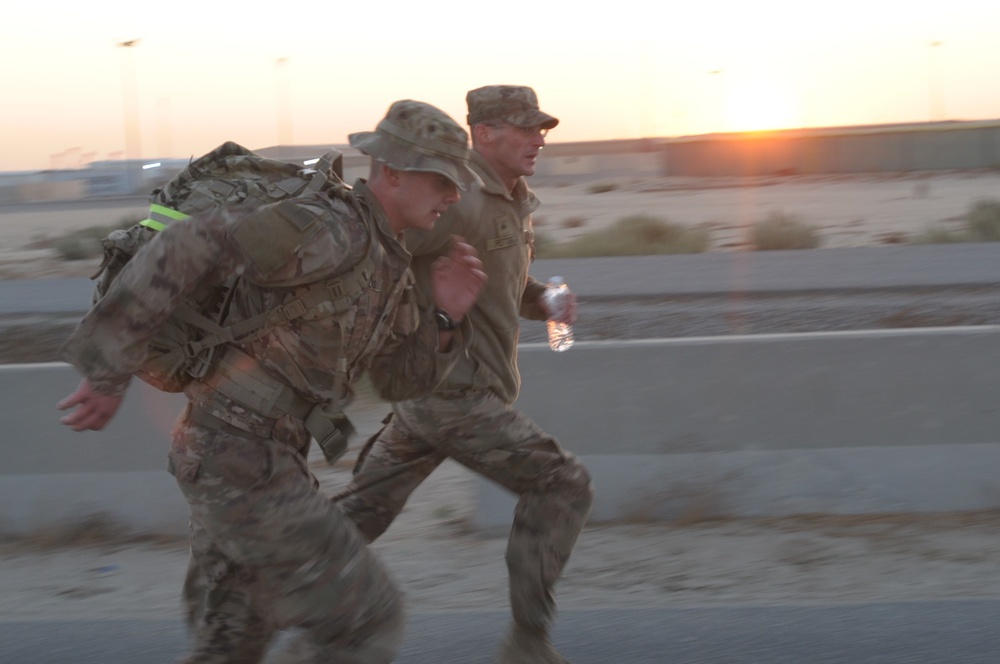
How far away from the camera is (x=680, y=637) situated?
4.46 m

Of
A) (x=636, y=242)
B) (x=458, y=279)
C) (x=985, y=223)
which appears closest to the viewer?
(x=458, y=279)

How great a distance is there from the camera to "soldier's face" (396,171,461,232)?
335cm

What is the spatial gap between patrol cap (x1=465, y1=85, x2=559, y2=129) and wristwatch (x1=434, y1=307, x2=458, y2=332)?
87 cm

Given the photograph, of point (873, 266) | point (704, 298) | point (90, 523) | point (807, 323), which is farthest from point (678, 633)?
point (873, 266)

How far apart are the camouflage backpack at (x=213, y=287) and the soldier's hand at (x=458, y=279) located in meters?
0.37

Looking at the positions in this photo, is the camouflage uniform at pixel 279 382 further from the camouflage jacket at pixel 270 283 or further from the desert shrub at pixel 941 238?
the desert shrub at pixel 941 238

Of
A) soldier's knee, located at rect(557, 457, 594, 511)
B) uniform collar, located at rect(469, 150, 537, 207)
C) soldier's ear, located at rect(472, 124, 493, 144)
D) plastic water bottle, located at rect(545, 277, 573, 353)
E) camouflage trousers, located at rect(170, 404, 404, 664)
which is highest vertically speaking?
soldier's ear, located at rect(472, 124, 493, 144)

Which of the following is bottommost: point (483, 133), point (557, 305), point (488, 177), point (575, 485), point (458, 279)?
point (575, 485)

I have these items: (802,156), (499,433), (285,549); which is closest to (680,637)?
(499,433)

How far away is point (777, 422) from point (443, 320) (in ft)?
8.20

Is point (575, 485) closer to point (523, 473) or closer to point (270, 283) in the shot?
point (523, 473)

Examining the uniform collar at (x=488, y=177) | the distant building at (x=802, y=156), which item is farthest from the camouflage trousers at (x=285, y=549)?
the distant building at (x=802, y=156)

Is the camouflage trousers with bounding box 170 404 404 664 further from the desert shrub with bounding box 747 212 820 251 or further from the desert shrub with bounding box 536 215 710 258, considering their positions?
the desert shrub with bounding box 747 212 820 251

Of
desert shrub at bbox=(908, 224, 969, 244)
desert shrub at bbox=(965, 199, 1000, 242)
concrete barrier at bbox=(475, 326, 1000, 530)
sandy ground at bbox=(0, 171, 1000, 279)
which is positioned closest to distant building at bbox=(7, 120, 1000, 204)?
sandy ground at bbox=(0, 171, 1000, 279)
